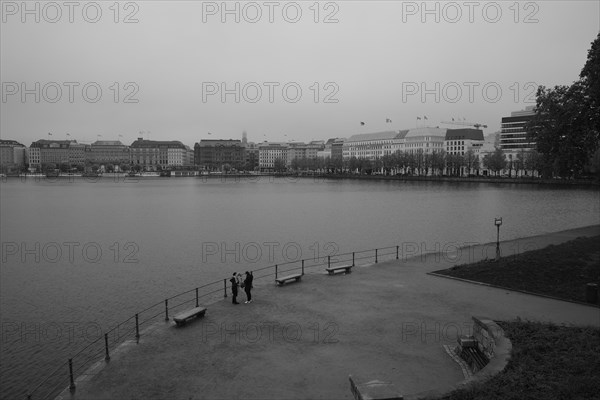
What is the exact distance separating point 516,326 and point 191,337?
10886 mm

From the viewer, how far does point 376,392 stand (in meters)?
9.84

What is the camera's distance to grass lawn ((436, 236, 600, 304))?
22031 mm

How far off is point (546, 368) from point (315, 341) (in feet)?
23.6

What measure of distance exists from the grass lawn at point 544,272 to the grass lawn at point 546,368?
8.00 m

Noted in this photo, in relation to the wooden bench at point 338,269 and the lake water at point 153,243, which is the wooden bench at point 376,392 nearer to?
the lake water at point 153,243

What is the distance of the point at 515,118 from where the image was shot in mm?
197125

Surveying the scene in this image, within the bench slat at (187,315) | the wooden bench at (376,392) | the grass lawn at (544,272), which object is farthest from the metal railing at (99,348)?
the grass lawn at (544,272)

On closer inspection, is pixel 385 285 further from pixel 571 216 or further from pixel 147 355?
pixel 571 216

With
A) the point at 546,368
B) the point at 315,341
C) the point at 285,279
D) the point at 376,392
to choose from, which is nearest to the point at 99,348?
the point at 285,279

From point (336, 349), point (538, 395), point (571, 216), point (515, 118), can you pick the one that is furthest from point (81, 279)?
point (515, 118)

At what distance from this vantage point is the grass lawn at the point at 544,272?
867 inches

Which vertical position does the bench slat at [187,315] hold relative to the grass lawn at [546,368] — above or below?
below

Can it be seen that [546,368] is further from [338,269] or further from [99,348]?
[99,348]

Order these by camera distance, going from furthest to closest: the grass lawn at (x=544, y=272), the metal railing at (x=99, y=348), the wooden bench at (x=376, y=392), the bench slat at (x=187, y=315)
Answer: the grass lawn at (x=544, y=272), the bench slat at (x=187, y=315), the metal railing at (x=99, y=348), the wooden bench at (x=376, y=392)
